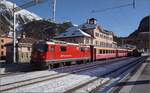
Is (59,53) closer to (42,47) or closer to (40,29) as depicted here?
(42,47)

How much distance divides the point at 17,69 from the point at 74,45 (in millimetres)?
9845

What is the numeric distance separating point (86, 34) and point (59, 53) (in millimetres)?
56672

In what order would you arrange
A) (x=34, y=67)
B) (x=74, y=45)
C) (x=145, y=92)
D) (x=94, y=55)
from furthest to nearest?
(x=94, y=55) → (x=74, y=45) → (x=34, y=67) → (x=145, y=92)

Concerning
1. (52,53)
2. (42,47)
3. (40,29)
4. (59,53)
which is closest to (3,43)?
(40,29)

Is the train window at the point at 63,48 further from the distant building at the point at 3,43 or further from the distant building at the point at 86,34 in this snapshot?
the distant building at the point at 86,34

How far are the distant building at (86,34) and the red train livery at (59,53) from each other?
34.6m

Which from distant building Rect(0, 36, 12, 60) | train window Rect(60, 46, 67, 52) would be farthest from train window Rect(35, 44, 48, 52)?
distant building Rect(0, 36, 12, 60)

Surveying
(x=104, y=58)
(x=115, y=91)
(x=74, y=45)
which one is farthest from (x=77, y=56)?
(x=115, y=91)

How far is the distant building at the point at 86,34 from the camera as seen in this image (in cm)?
8775

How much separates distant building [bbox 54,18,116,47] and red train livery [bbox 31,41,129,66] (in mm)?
34569

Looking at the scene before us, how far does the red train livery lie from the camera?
3086 cm

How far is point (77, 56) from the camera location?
132 ft

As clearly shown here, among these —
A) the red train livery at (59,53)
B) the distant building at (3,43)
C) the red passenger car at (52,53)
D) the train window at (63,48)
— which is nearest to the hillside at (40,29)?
the distant building at (3,43)

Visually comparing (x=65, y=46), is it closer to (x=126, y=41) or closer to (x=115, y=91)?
(x=115, y=91)
